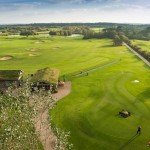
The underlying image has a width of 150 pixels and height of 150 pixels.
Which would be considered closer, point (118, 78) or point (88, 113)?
point (88, 113)

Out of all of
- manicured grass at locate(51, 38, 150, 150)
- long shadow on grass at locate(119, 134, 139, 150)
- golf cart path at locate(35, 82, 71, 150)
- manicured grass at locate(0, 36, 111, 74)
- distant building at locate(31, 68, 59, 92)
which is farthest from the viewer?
manicured grass at locate(0, 36, 111, 74)

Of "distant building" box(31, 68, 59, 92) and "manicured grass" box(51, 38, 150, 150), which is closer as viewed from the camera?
"manicured grass" box(51, 38, 150, 150)

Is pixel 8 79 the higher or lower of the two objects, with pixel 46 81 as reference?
lower

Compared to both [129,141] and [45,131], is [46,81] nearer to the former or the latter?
[45,131]

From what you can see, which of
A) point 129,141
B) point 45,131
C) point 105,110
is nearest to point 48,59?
point 105,110

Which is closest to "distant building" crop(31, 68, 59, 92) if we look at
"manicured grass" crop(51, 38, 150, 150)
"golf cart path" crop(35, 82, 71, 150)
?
"manicured grass" crop(51, 38, 150, 150)

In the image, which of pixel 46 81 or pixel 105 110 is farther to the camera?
pixel 46 81

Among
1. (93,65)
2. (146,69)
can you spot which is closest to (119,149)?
(146,69)

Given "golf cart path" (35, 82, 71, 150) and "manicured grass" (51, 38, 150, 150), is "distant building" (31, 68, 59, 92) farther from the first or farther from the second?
"golf cart path" (35, 82, 71, 150)

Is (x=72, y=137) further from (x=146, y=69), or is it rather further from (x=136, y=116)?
(x=146, y=69)
